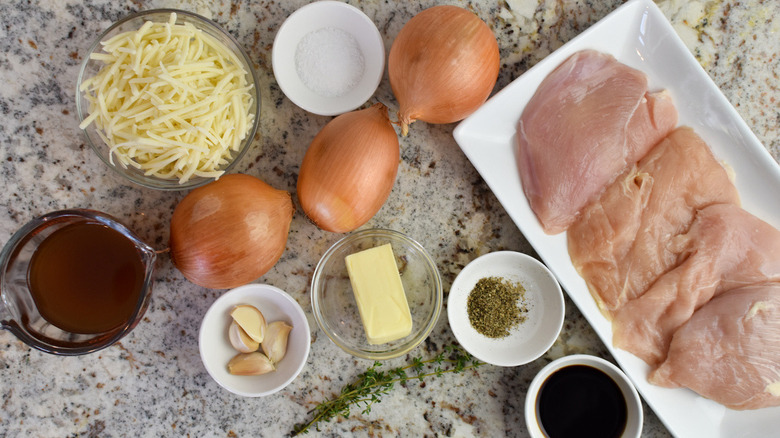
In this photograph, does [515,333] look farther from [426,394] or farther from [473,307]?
[426,394]

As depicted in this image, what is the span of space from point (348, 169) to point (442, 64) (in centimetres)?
35

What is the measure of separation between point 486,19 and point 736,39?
2.42 feet

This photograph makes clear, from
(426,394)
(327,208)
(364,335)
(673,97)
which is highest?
(673,97)

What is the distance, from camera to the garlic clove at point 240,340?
55.6 inches

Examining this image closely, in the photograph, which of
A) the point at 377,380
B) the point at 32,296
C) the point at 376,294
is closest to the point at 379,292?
the point at 376,294

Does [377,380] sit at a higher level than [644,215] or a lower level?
lower

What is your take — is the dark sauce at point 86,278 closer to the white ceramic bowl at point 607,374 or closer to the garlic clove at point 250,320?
the garlic clove at point 250,320

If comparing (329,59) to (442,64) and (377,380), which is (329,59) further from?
(377,380)

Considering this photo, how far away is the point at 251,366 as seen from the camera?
55.9 inches

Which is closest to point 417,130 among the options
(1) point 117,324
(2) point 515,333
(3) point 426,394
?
(2) point 515,333

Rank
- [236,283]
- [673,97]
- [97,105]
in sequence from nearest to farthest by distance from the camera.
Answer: [97,105]
[236,283]
[673,97]

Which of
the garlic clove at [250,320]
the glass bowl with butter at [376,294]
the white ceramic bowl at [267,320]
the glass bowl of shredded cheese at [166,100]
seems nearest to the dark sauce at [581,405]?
the glass bowl with butter at [376,294]

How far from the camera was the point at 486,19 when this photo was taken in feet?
5.01

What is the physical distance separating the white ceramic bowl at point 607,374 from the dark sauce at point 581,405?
11 millimetres
